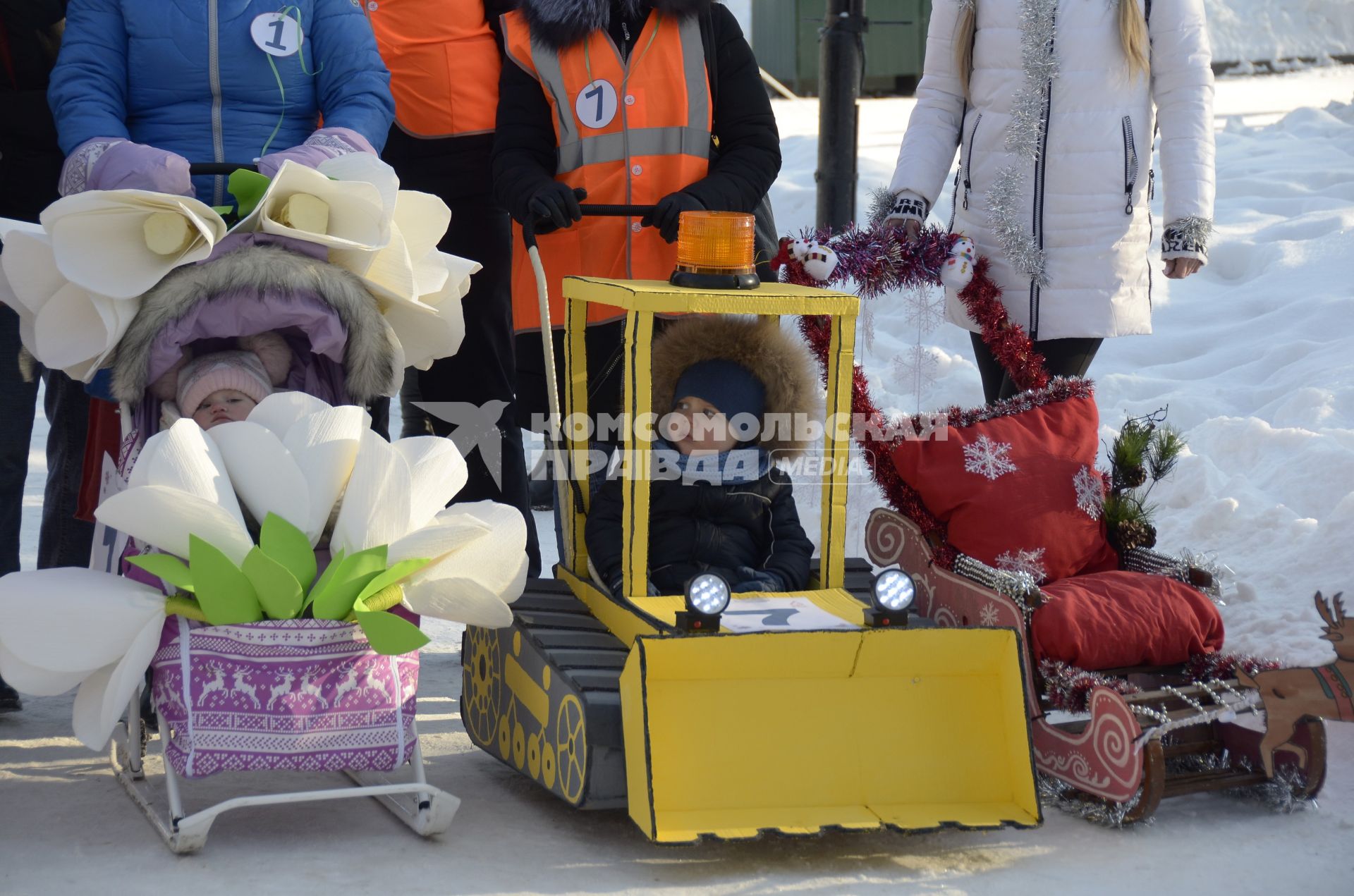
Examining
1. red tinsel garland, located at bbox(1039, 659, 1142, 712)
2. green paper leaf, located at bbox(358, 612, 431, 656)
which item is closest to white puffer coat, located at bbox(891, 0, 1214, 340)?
red tinsel garland, located at bbox(1039, 659, 1142, 712)

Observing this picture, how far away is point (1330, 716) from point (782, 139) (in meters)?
8.55

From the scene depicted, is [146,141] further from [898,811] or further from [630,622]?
[898,811]

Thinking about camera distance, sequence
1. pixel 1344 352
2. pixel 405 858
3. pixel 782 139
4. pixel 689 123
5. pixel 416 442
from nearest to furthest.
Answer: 1. pixel 405 858
2. pixel 416 442
3. pixel 689 123
4. pixel 1344 352
5. pixel 782 139

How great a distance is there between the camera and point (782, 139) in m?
11.0

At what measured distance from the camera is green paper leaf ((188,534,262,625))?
274 centimetres

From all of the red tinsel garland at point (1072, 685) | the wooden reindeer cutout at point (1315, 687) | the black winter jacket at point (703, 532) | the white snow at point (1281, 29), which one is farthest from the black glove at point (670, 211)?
the white snow at point (1281, 29)

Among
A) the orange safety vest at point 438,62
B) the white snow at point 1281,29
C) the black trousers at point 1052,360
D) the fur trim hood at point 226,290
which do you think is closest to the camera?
the fur trim hood at point 226,290

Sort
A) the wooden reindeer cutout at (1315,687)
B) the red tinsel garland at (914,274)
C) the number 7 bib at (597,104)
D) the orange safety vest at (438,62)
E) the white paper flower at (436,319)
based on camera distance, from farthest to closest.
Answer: the orange safety vest at (438,62)
the number 7 bib at (597,104)
the red tinsel garland at (914,274)
the white paper flower at (436,319)
the wooden reindeer cutout at (1315,687)

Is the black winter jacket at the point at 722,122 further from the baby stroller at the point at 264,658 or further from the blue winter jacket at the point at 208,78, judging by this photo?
the baby stroller at the point at 264,658

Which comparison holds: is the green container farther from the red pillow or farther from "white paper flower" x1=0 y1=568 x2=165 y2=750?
"white paper flower" x1=0 y1=568 x2=165 y2=750

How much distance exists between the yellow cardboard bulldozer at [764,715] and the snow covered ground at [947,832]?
84 mm

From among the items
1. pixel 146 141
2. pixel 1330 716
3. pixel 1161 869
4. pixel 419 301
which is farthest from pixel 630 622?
pixel 146 141

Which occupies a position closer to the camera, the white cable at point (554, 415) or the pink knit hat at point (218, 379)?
the pink knit hat at point (218, 379)

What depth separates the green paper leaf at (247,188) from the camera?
125 inches
